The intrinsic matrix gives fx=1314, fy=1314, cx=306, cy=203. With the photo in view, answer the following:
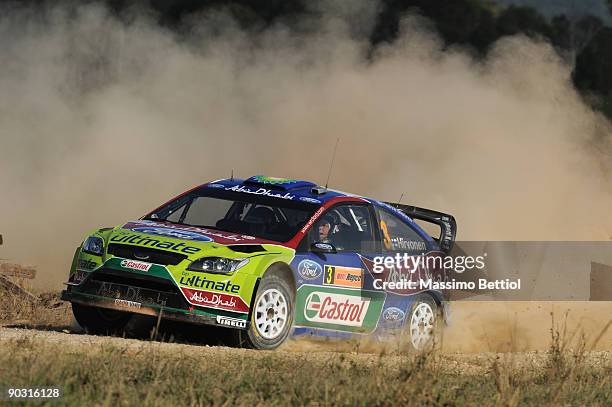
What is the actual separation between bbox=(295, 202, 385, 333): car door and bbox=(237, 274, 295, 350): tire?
148 millimetres

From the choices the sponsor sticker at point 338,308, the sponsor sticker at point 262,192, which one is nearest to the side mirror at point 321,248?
the sponsor sticker at point 338,308

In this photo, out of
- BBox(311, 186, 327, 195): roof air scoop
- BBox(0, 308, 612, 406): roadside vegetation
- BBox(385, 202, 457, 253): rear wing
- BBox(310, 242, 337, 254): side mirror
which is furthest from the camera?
BBox(385, 202, 457, 253): rear wing

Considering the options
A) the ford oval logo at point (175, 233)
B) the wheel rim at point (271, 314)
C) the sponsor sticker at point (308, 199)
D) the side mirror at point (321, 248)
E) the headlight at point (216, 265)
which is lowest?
the wheel rim at point (271, 314)

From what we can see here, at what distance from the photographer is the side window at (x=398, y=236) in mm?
11953

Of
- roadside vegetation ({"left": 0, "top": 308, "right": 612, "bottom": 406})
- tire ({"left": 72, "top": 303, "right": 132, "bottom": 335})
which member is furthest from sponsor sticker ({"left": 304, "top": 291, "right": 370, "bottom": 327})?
tire ({"left": 72, "top": 303, "right": 132, "bottom": 335})

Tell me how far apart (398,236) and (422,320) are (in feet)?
2.63

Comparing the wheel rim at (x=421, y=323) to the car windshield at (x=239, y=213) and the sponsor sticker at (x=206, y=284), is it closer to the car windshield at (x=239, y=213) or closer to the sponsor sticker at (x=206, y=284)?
the car windshield at (x=239, y=213)

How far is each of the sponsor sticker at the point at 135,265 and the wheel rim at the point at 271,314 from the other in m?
0.92

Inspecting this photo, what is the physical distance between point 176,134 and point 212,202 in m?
10.2

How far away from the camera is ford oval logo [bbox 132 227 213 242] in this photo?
1055 centimetres

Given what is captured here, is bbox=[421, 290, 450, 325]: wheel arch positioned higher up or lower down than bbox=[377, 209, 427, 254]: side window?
lower down

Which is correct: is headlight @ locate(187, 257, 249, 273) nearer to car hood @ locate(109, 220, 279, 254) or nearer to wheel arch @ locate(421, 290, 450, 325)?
car hood @ locate(109, 220, 279, 254)

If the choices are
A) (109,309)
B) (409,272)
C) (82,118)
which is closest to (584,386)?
(409,272)

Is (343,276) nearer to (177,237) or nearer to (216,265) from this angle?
(216,265)
